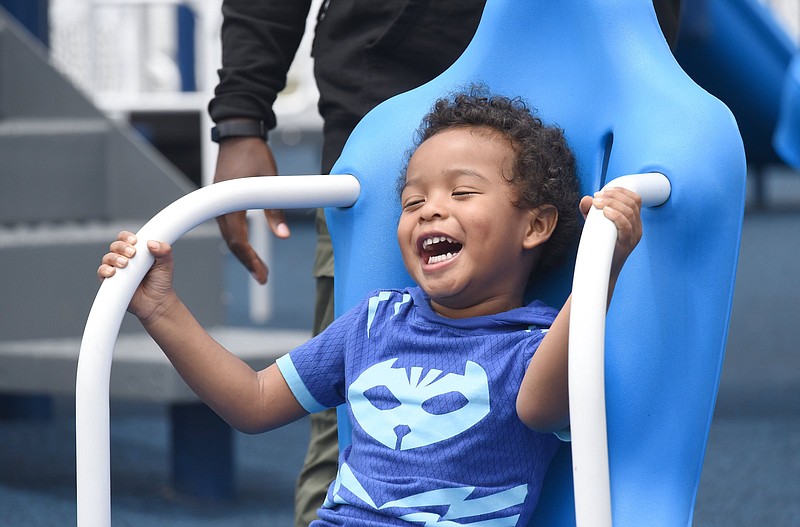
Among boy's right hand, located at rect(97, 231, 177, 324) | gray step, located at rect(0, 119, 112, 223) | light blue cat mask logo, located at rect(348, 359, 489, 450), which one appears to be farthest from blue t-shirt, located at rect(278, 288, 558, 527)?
gray step, located at rect(0, 119, 112, 223)

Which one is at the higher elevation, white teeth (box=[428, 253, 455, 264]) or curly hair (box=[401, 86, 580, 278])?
curly hair (box=[401, 86, 580, 278])

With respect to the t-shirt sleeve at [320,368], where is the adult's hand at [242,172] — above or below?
above

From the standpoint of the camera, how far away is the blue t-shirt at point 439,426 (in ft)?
3.15

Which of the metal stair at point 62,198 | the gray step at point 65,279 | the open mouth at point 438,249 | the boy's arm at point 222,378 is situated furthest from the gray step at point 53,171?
the open mouth at point 438,249

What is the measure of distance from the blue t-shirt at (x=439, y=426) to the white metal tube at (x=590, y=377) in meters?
0.19

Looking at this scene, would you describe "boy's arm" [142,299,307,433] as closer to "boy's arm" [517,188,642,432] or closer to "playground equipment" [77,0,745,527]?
"playground equipment" [77,0,745,527]

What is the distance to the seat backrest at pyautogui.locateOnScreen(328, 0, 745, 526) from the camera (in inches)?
36.9

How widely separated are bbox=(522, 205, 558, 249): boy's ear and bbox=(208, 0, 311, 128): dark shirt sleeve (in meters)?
0.38

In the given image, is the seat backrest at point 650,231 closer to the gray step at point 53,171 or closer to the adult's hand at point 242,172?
the adult's hand at point 242,172

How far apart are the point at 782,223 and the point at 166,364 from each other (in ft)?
18.8

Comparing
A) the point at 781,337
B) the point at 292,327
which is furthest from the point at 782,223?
the point at 292,327

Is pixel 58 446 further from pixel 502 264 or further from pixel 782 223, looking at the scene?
pixel 782 223

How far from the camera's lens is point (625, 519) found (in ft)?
3.02

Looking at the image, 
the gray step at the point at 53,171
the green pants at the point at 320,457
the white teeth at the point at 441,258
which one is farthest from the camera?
the gray step at the point at 53,171
